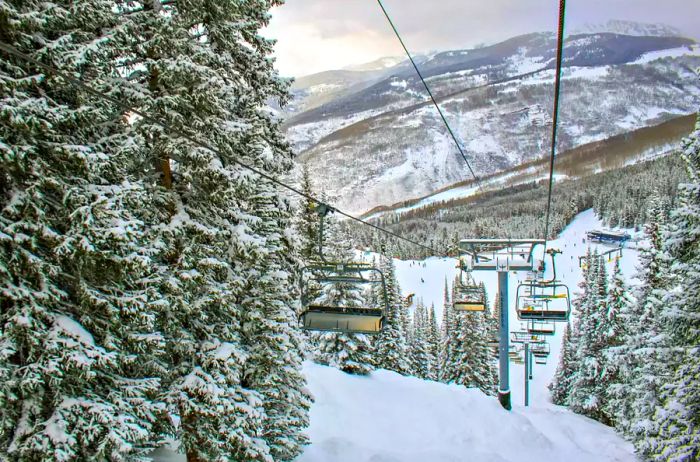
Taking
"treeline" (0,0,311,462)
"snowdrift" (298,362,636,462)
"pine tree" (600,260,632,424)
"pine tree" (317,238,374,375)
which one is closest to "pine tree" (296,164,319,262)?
"pine tree" (317,238,374,375)

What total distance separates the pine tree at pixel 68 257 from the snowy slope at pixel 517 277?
72.1 m

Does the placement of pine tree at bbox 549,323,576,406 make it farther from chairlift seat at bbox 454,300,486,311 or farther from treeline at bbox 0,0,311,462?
treeline at bbox 0,0,311,462

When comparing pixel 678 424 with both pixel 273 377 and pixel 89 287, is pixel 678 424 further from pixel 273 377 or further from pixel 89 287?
pixel 89 287

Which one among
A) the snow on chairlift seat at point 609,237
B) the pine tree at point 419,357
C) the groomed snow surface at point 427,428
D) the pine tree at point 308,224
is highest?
the pine tree at point 308,224

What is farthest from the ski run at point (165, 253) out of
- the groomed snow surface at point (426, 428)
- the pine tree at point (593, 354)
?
the pine tree at point (593, 354)

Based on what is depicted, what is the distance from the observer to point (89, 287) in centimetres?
747

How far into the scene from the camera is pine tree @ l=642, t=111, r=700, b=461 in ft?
37.6

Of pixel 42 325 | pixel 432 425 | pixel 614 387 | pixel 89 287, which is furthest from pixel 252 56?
pixel 614 387

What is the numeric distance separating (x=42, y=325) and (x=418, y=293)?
4719 inches

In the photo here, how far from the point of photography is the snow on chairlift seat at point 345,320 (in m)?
8.86

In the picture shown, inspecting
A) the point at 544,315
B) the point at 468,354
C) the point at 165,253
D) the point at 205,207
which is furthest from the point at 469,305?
the point at 468,354

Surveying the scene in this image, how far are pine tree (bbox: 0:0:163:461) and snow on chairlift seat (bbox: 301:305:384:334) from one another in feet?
9.30

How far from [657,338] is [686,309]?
4269mm

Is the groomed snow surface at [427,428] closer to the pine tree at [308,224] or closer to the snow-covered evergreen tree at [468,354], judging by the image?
the pine tree at [308,224]
